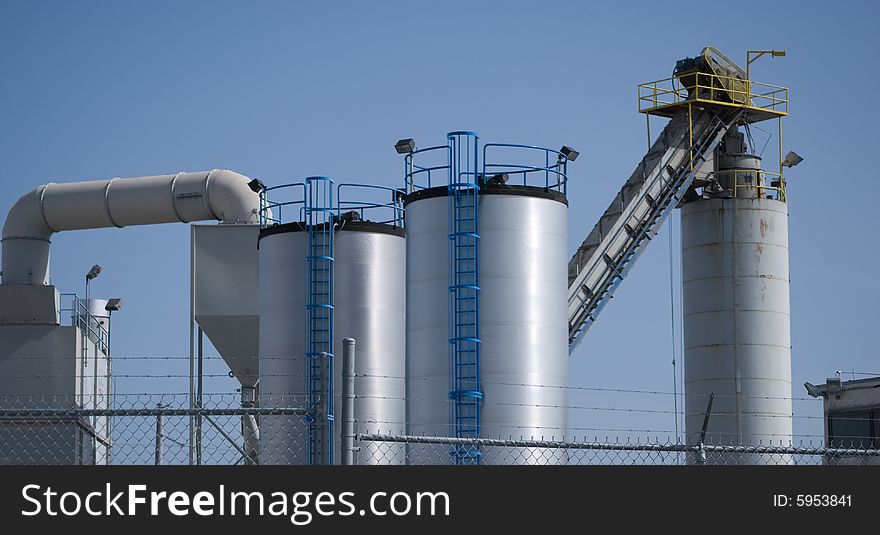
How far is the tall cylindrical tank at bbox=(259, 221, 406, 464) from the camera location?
878 inches

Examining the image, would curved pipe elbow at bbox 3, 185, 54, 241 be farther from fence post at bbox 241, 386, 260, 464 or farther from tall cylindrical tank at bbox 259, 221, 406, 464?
tall cylindrical tank at bbox 259, 221, 406, 464

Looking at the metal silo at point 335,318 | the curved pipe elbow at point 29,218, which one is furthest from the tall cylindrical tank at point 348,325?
the curved pipe elbow at point 29,218

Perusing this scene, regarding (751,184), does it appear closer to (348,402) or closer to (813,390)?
(813,390)

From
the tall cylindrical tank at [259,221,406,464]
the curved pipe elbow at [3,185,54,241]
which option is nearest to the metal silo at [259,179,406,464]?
the tall cylindrical tank at [259,221,406,464]

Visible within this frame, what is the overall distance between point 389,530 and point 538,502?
115 cm

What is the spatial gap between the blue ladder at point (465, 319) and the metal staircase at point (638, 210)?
8.93m

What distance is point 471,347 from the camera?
21.9m

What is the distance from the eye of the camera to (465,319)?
2205cm

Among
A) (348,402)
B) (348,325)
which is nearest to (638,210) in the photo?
(348,325)

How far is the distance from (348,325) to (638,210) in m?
12.3

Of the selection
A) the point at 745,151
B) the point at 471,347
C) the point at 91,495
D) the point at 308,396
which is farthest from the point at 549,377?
the point at 745,151

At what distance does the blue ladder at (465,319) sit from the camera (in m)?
21.9

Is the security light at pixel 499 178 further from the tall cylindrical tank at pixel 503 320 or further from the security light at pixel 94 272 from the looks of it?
the security light at pixel 94 272

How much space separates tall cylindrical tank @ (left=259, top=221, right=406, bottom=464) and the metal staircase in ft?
28.7
